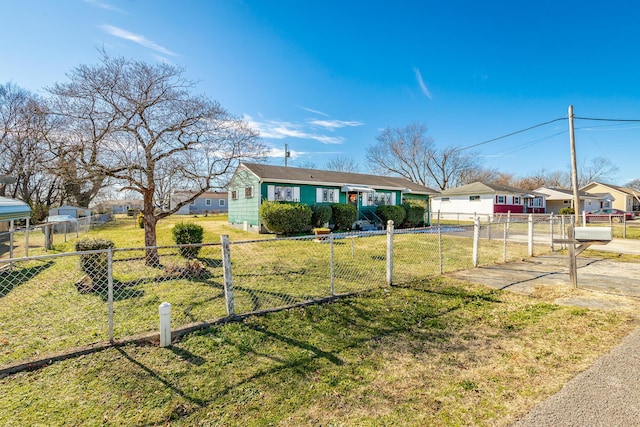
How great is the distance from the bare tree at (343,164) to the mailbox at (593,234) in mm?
46634

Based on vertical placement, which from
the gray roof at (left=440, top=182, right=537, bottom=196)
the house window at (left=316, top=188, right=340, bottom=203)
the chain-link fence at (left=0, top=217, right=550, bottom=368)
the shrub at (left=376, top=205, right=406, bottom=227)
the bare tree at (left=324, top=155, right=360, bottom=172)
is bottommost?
the chain-link fence at (left=0, top=217, right=550, bottom=368)

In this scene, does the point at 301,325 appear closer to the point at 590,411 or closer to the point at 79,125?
the point at 590,411

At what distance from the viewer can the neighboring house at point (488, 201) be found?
30.0 meters

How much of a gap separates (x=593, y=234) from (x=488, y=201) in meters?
27.3

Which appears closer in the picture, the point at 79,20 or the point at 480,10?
the point at 79,20

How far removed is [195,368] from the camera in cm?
314

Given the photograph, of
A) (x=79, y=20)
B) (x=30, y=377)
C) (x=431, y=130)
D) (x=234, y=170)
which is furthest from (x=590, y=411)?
(x=431, y=130)

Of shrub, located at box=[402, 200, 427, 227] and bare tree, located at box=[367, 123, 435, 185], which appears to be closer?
shrub, located at box=[402, 200, 427, 227]

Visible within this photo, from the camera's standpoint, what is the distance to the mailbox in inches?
220

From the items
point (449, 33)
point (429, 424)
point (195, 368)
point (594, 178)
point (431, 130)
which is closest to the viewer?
point (429, 424)

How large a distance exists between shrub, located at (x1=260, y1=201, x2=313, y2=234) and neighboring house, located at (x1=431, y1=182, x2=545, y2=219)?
18.4 metres

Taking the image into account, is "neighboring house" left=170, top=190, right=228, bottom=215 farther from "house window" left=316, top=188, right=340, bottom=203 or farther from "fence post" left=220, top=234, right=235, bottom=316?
"fence post" left=220, top=234, right=235, bottom=316

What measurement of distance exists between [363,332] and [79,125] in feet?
27.3

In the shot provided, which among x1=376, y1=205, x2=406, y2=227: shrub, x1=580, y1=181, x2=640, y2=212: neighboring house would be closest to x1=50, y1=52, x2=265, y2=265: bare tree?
x1=376, y1=205, x2=406, y2=227: shrub
